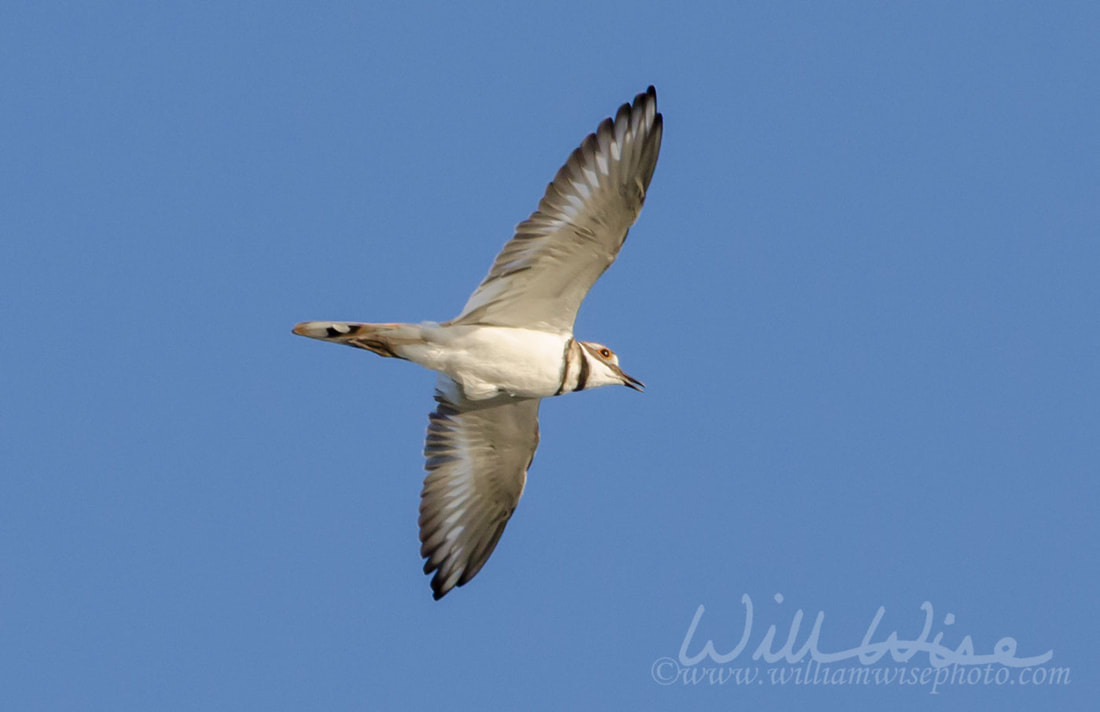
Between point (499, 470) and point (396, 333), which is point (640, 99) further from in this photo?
point (499, 470)

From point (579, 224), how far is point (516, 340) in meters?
1.36

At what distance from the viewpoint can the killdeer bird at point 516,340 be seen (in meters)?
13.5

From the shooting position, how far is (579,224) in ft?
44.8

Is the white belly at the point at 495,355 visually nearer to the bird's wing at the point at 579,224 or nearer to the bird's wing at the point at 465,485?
the bird's wing at the point at 579,224

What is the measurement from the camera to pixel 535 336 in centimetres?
A: 1430

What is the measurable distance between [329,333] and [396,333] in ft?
2.17

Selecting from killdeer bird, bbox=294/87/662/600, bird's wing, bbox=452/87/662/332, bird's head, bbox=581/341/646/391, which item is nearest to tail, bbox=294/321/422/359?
killdeer bird, bbox=294/87/662/600

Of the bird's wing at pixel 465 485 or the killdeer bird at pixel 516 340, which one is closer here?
the killdeer bird at pixel 516 340

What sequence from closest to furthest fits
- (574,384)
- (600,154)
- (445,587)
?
(600,154) → (574,384) → (445,587)

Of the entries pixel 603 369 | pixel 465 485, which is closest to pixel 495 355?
pixel 603 369

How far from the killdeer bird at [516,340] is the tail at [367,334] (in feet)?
0.04

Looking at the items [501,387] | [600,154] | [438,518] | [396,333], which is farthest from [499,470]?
[600,154]

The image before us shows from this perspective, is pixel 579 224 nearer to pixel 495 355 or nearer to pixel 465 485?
pixel 495 355

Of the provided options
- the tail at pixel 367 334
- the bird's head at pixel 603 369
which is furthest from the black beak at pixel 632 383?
the tail at pixel 367 334
